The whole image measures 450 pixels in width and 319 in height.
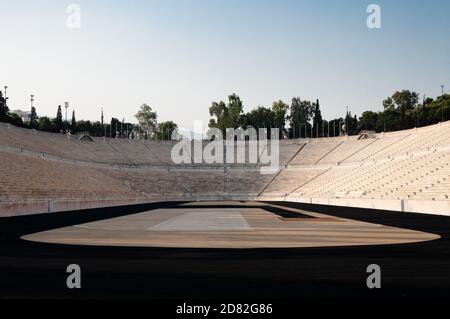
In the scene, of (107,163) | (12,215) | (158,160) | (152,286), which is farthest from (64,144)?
(152,286)

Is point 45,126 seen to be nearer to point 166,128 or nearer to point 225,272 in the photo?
point 166,128

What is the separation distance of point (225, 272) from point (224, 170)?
92.1 m

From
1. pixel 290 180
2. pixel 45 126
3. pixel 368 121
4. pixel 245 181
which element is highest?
pixel 368 121

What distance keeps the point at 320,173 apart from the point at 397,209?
4788cm

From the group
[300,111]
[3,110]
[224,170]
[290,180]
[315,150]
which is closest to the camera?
[290,180]

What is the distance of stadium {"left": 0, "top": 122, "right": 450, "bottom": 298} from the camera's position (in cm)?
964

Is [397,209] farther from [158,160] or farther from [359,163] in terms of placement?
[158,160]

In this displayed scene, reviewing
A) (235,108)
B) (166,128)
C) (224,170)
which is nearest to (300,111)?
(235,108)

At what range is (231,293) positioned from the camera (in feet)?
27.3

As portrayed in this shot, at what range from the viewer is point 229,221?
28.8 meters

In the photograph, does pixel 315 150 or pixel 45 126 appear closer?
pixel 315 150

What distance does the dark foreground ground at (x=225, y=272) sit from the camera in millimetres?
8398

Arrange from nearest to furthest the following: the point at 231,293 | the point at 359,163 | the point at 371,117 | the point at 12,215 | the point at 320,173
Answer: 1. the point at 231,293
2. the point at 12,215
3. the point at 359,163
4. the point at 320,173
5. the point at 371,117

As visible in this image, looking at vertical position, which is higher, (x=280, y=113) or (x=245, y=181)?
(x=280, y=113)
